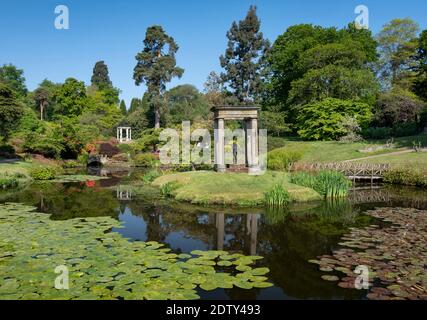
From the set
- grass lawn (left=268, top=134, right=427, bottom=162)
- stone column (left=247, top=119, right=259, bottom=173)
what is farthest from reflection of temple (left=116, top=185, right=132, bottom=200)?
grass lawn (left=268, top=134, right=427, bottom=162)

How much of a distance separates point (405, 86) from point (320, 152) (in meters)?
26.2

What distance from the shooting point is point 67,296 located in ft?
21.1

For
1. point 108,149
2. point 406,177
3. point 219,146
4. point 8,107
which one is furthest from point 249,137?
point 108,149

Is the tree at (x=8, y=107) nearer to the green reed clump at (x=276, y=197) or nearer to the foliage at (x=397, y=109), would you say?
the green reed clump at (x=276, y=197)

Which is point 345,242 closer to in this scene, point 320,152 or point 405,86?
point 320,152

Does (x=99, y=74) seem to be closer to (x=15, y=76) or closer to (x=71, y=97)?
(x=15, y=76)

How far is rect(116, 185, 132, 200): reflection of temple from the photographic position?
1935cm

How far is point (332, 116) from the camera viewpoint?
139 feet

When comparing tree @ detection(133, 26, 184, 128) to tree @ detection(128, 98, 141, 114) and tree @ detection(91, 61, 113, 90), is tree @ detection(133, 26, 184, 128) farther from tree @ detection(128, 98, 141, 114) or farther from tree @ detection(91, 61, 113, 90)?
tree @ detection(91, 61, 113, 90)

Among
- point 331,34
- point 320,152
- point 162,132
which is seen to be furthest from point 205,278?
point 331,34

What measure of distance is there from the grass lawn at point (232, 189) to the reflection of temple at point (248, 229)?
6.92 feet

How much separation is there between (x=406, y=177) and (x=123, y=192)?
61.8 feet

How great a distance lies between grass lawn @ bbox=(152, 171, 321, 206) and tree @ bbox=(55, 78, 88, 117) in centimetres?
5048
